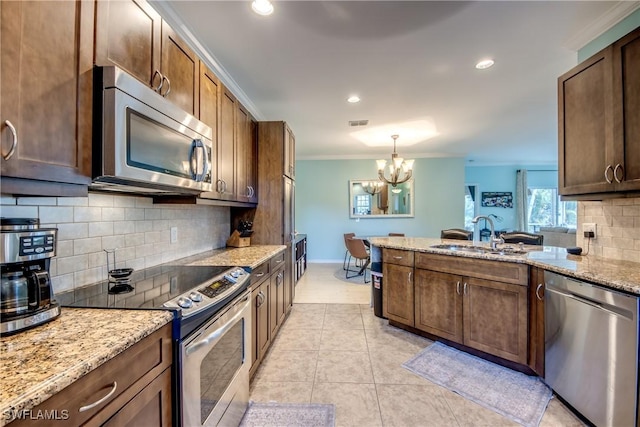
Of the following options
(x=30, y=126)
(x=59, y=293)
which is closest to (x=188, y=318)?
(x=59, y=293)

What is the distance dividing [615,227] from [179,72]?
127 inches

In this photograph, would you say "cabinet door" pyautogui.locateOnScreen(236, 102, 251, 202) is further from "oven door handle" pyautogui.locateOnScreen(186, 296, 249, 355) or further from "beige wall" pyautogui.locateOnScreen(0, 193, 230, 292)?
"oven door handle" pyautogui.locateOnScreen(186, 296, 249, 355)

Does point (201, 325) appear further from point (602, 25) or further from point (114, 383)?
point (602, 25)

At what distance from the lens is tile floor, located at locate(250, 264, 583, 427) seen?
171cm

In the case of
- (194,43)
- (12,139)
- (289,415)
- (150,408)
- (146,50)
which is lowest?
(289,415)

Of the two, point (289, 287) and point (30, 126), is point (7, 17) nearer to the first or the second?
point (30, 126)

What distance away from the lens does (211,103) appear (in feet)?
6.72

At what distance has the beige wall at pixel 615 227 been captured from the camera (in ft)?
6.39

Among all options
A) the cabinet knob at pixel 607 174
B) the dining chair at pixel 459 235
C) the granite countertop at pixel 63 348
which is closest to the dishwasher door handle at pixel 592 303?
the cabinet knob at pixel 607 174

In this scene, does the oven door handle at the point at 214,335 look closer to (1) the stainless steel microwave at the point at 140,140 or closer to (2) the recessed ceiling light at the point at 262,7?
(1) the stainless steel microwave at the point at 140,140

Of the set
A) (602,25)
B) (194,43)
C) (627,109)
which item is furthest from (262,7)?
(602,25)

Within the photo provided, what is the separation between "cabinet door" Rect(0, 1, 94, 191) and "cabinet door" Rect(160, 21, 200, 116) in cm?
46

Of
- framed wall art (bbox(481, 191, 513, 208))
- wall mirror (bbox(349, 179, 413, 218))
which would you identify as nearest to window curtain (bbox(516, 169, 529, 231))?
framed wall art (bbox(481, 191, 513, 208))

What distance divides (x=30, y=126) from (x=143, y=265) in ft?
3.97
